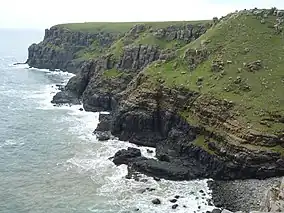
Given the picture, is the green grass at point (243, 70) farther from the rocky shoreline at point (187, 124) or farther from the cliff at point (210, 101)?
the rocky shoreline at point (187, 124)

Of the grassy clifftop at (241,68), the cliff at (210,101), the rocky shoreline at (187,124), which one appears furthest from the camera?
the grassy clifftop at (241,68)

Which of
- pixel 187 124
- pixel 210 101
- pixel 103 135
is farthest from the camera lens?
pixel 103 135

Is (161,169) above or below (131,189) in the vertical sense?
above

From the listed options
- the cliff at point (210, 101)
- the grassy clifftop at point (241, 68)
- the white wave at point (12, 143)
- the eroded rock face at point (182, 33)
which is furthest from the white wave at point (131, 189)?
the eroded rock face at point (182, 33)

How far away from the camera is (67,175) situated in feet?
243

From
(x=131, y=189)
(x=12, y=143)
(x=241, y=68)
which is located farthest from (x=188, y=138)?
(x=12, y=143)

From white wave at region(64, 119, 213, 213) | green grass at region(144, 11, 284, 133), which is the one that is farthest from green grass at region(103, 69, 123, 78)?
white wave at region(64, 119, 213, 213)

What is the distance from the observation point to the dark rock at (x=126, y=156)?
79.5m

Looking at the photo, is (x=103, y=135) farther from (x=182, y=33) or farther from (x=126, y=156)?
(x=182, y=33)

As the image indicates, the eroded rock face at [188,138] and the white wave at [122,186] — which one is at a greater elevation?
the eroded rock face at [188,138]

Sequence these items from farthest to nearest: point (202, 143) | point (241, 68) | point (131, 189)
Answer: point (241, 68)
point (202, 143)
point (131, 189)

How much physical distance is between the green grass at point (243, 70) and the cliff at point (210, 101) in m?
0.18

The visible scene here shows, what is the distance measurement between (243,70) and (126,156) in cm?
3031

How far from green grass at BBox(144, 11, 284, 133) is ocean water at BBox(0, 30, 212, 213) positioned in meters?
17.2
